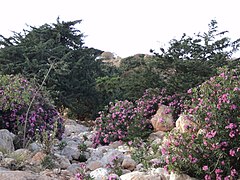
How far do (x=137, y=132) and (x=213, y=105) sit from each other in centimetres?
326

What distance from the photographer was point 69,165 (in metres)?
5.62

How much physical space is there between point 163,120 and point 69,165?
282cm

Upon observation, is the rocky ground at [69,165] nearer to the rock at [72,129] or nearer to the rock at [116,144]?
the rock at [116,144]

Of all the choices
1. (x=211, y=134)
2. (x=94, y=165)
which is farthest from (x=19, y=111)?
(x=211, y=134)

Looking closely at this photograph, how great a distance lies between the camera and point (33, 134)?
6793mm

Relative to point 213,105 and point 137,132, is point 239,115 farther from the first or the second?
point 137,132

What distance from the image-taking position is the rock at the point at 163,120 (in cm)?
783

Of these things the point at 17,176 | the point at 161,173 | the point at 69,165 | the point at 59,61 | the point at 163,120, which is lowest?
the point at 69,165

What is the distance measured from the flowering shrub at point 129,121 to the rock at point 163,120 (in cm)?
13

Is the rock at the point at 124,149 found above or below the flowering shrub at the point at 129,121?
below

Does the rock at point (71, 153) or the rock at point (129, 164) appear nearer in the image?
the rock at point (129, 164)

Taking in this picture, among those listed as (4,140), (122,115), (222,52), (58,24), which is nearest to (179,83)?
(122,115)

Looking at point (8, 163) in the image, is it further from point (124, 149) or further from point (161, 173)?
point (124, 149)

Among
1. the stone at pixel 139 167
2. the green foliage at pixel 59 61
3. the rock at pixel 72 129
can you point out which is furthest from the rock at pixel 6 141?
the green foliage at pixel 59 61
